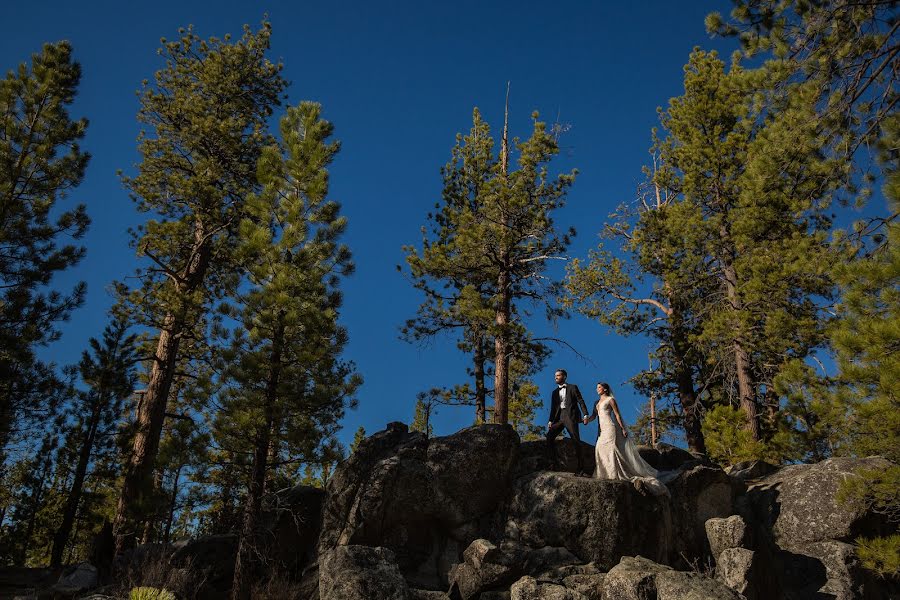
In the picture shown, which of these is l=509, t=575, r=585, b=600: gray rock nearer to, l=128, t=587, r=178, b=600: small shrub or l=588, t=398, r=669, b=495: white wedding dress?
l=588, t=398, r=669, b=495: white wedding dress

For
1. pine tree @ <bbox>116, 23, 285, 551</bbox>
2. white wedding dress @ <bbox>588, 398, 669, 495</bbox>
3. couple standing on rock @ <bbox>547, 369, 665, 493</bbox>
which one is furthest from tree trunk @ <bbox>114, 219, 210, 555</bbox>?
white wedding dress @ <bbox>588, 398, 669, 495</bbox>

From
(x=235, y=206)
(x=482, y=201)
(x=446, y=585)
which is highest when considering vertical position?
(x=482, y=201)

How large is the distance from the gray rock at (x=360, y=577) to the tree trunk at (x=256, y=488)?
2801 millimetres

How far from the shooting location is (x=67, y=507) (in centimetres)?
1645

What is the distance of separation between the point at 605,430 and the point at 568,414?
2.93 ft

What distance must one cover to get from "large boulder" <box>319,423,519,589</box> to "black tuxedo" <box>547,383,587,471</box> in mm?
938

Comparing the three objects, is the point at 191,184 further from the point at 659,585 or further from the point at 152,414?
the point at 659,585

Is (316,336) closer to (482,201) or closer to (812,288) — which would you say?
(482,201)

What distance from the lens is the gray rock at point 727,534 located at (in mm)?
10906

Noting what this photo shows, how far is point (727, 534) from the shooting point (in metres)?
11.1

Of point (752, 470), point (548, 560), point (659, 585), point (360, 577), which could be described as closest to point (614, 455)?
point (548, 560)

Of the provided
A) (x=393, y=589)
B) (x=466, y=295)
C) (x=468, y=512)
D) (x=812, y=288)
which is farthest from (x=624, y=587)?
(x=812, y=288)

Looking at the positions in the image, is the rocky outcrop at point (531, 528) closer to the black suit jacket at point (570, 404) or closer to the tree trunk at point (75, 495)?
the black suit jacket at point (570, 404)

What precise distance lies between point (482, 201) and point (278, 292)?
8.73 meters
